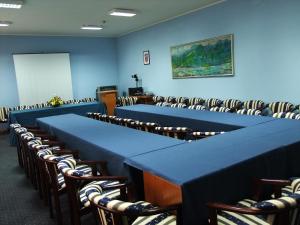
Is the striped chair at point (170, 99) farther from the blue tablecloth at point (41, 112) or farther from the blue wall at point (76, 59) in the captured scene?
the blue wall at point (76, 59)

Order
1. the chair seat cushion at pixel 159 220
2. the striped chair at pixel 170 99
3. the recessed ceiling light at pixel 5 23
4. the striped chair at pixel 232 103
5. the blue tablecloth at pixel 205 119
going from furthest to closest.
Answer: the striped chair at pixel 170 99 < the recessed ceiling light at pixel 5 23 < the striped chair at pixel 232 103 < the blue tablecloth at pixel 205 119 < the chair seat cushion at pixel 159 220

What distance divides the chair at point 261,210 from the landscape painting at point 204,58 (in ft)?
13.9

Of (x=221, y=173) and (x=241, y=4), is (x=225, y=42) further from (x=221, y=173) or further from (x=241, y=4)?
(x=221, y=173)

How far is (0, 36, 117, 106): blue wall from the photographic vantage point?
7.84m

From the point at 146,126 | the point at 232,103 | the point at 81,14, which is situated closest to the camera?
the point at 146,126

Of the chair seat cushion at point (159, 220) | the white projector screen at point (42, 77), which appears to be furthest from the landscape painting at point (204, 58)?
the chair seat cushion at point (159, 220)

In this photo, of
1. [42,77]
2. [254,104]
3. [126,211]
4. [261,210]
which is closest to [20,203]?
[126,211]

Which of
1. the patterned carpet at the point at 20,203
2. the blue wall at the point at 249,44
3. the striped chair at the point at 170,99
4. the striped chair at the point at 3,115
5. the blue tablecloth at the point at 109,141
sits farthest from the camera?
the striped chair at the point at 3,115

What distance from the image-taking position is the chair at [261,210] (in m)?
1.26

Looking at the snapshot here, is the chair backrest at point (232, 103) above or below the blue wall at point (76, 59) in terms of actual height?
below

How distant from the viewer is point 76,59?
891cm

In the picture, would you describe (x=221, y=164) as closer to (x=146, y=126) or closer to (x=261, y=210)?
(x=261, y=210)

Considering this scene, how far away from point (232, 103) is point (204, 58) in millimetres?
1340

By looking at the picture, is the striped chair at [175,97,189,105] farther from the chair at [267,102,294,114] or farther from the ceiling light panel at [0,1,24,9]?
the ceiling light panel at [0,1,24,9]
